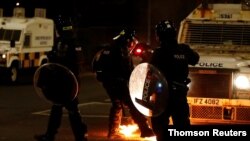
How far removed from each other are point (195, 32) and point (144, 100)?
422cm

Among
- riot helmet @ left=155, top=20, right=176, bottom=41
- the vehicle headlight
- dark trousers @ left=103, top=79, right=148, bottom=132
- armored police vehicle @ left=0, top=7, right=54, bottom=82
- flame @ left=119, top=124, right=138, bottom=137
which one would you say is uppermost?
riot helmet @ left=155, top=20, right=176, bottom=41

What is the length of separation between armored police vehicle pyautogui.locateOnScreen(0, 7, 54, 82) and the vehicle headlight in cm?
1418

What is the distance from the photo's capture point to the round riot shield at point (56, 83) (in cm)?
995

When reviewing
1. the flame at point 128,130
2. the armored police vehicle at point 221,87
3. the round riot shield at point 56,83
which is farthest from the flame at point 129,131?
the round riot shield at point 56,83

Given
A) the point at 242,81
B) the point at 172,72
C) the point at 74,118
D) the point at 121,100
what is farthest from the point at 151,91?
the point at 121,100

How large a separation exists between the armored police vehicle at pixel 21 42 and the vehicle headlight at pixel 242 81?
14177 mm

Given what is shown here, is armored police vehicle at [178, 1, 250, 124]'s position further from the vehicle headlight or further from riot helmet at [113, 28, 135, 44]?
riot helmet at [113, 28, 135, 44]

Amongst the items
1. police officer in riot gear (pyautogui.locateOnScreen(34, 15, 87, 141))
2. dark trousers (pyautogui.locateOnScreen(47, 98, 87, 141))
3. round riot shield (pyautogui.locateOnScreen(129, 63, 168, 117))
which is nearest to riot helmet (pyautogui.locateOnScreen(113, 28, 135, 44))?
police officer in riot gear (pyautogui.locateOnScreen(34, 15, 87, 141))

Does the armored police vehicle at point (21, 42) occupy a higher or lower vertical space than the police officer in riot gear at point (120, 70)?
lower

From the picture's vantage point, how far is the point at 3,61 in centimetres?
2345

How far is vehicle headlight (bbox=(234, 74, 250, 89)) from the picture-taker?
10.5m

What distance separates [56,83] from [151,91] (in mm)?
2249

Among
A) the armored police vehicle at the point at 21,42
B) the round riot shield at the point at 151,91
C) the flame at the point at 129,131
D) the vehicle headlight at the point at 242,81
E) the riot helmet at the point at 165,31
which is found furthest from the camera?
A: the armored police vehicle at the point at 21,42

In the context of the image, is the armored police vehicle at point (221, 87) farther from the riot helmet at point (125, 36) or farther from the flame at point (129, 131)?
the riot helmet at point (125, 36)
